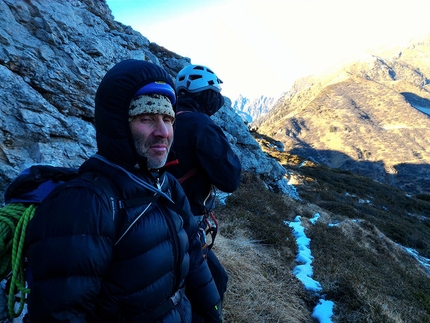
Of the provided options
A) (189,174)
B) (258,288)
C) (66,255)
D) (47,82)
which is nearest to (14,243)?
(66,255)

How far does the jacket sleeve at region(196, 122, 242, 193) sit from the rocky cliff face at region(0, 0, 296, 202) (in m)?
3.23

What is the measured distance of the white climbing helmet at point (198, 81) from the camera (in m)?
3.31

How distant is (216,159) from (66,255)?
173cm

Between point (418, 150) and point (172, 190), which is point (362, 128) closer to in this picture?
point (418, 150)

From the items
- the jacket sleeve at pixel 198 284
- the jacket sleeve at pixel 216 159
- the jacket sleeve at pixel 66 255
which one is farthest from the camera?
the jacket sleeve at pixel 216 159

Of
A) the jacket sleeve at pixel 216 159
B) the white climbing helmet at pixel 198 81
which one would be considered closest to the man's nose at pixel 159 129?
the jacket sleeve at pixel 216 159

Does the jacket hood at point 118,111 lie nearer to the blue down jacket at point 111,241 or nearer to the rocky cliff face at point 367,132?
the blue down jacket at point 111,241

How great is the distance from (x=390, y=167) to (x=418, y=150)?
23.6m

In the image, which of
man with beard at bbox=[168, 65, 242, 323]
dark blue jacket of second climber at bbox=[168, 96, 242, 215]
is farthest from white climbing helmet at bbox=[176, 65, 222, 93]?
dark blue jacket of second climber at bbox=[168, 96, 242, 215]

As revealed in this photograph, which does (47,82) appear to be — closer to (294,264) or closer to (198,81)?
(198,81)

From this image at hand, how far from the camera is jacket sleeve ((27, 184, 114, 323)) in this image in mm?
1240

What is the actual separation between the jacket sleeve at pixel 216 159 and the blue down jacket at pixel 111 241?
2.86 ft

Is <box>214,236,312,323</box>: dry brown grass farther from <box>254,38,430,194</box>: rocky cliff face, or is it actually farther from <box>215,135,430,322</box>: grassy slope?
<box>254,38,430,194</box>: rocky cliff face

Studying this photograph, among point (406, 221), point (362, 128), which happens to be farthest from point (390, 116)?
point (406, 221)
